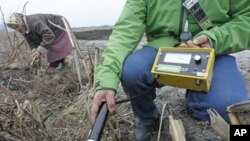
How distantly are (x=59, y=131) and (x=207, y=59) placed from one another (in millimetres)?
1105

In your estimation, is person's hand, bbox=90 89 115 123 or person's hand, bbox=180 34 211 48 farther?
person's hand, bbox=180 34 211 48

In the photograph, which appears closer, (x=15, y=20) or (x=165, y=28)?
(x=165, y=28)

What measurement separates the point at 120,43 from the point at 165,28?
27cm

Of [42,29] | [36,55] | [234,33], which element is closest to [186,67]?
[234,33]

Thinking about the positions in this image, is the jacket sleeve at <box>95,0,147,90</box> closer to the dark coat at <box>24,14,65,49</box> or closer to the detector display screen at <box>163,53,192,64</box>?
the detector display screen at <box>163,53,192,64</box>

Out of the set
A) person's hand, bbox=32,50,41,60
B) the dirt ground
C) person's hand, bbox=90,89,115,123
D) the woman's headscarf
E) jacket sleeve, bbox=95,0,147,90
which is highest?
jacket sleeve, bbox=95,0,147,90

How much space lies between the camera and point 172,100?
290 centimetres

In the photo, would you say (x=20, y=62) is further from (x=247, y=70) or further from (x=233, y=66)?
(x=233, y=66)

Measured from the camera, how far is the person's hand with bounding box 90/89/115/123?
1753 mm

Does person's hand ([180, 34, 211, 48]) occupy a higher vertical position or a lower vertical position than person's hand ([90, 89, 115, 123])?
higher

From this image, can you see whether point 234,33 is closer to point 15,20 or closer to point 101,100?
point 101,100

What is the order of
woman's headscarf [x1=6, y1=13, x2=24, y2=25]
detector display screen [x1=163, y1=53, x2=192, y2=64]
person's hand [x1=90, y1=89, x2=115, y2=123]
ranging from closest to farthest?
1. person's hand [x1=90, y1=89, x2=115, y2=123]
2. detector display screen [x1=163, y1=53, x2=192, y2=64]
3. woman's headscarf [x1=6, y1=13, x2=24, y2=25]

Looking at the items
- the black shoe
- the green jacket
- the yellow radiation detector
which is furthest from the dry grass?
the yellow radiation detector

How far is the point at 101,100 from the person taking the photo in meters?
1.80
